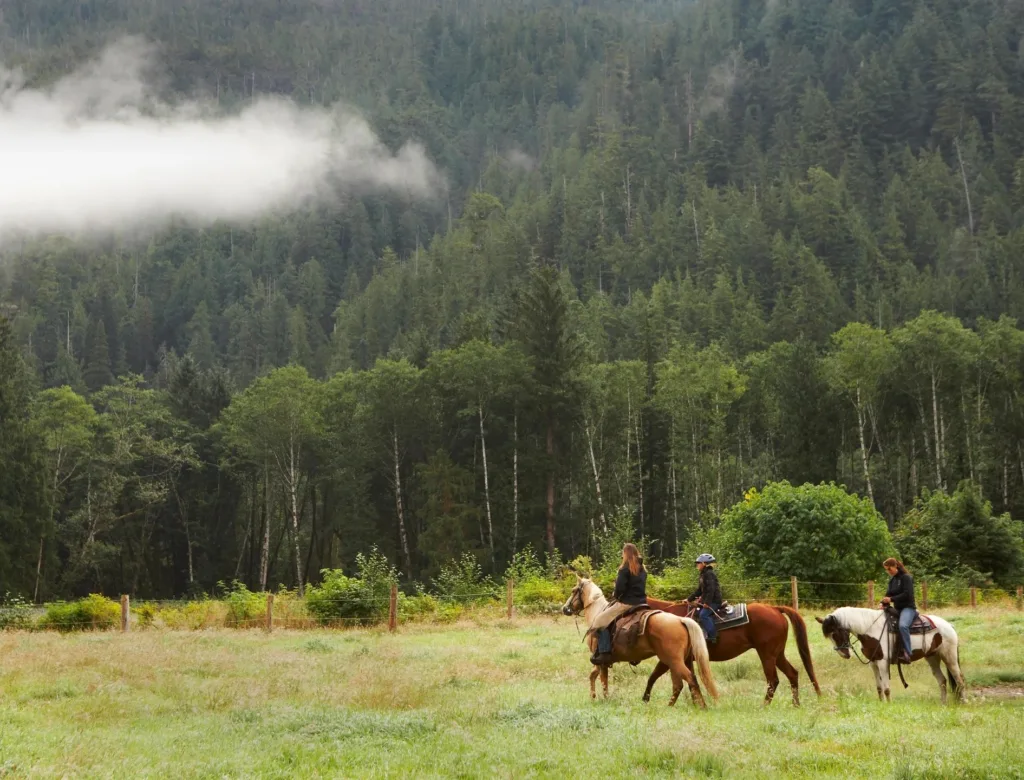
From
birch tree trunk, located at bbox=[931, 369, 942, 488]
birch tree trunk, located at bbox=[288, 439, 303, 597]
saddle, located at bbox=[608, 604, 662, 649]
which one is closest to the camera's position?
saddle, located at bbox=[608, 604, 662, 649]

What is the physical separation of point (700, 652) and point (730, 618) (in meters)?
1.20

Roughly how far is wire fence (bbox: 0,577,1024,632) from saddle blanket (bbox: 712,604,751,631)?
657 inches

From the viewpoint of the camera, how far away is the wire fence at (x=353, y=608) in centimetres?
3325

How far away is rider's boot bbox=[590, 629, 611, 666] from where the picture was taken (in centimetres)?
1498

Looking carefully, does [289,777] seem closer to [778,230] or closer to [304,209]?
[778,230]

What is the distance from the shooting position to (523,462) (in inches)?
2721

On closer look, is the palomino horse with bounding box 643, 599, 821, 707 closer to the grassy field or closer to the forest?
the grassy field

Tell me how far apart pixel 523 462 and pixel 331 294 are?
325 ft

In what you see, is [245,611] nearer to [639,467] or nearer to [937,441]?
[639,467]

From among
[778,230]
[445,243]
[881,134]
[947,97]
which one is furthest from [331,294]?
[947,97]

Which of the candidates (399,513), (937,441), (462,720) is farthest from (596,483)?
(462,720)

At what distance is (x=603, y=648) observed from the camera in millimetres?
15000

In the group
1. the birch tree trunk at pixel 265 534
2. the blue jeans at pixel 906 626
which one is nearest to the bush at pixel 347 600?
the blue jeans at pixel 906 626

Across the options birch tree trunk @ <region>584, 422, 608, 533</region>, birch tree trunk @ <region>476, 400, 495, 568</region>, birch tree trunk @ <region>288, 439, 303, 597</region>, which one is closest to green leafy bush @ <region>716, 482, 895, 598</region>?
birch tree trunk @ <region>584, 422, 608, 533</region>
